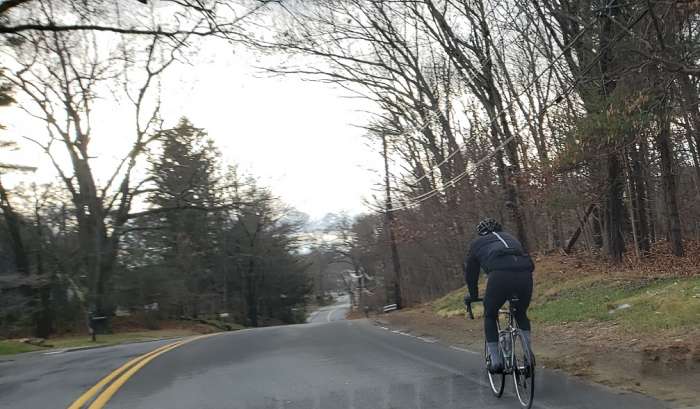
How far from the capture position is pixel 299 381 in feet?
27.1

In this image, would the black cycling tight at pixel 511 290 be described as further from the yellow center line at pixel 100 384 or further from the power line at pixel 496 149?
the power line at pixel 496 149

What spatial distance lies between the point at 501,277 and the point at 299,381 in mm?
3272

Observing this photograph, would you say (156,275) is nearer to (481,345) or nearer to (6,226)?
(6,226)

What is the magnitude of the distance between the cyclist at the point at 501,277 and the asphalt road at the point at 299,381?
2.29 ft

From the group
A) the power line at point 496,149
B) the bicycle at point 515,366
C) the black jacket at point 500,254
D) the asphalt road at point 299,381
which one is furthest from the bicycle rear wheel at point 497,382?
the power line at point 496,149

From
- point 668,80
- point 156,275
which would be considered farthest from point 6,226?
point 668,80

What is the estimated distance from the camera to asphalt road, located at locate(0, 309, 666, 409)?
6738 mm

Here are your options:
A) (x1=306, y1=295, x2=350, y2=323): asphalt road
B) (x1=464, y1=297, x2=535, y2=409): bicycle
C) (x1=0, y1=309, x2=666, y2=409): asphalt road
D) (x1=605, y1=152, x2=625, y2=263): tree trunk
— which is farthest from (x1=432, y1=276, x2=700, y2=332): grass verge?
(x1=306, y1=295, x2=350, y2=323): asphalt road

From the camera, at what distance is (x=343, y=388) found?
7637mm

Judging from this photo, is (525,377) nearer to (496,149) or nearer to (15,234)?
(496,149)

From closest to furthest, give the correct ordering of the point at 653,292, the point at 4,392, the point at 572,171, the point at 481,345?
the point at 4,392 < the point at 481,345 < the point at 653,292 < the point at 572,171

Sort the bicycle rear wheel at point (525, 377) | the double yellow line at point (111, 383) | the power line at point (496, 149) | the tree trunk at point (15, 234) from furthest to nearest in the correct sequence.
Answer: the tree trunk at point (15, 234) < the power line at point (496, 149) < the double yellow line at point (111, 383) < the bicycle rear wheel at point (525, 377)

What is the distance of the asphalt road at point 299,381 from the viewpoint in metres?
6.74

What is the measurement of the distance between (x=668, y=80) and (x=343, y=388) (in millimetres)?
6890
